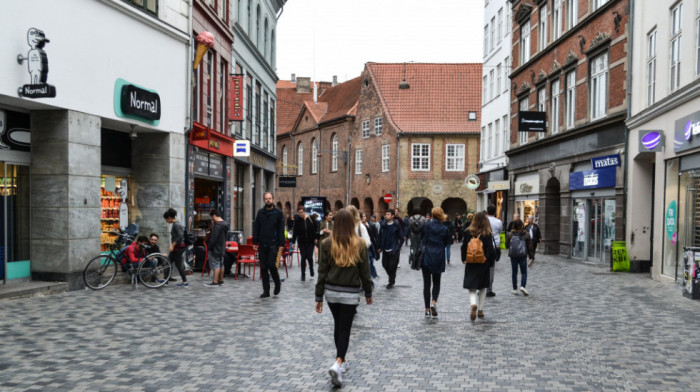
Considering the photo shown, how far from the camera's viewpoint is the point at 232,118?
21.7 meters

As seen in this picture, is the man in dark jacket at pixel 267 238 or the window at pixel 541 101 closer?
the man in dark jacket at pixel 267 238

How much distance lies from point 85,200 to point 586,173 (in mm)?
16345

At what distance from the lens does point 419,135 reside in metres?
50.3

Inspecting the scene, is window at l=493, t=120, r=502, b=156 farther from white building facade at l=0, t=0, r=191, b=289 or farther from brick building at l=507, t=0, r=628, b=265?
white building facade at l=0, t=0, r=191, b=289

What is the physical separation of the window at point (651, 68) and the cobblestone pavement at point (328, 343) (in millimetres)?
7091

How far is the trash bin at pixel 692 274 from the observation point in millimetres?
12688

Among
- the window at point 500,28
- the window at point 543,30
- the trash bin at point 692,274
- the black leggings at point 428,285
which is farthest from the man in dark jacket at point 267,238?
the window at point 500,28

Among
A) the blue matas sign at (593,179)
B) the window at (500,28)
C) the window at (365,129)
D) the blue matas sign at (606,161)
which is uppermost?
the window at (500,28)

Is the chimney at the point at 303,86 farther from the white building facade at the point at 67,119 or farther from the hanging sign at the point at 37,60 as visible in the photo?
the hanging sign at the point at 37,60

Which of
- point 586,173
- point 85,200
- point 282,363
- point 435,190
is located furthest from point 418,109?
point 282,363

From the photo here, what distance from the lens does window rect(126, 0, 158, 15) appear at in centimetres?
1477

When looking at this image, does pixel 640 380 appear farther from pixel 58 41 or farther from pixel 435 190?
pixel 435 190

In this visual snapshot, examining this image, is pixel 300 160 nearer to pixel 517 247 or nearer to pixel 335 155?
pixel 335 155

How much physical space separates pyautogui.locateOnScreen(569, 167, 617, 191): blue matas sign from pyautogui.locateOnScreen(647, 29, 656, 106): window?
9.50 feet
